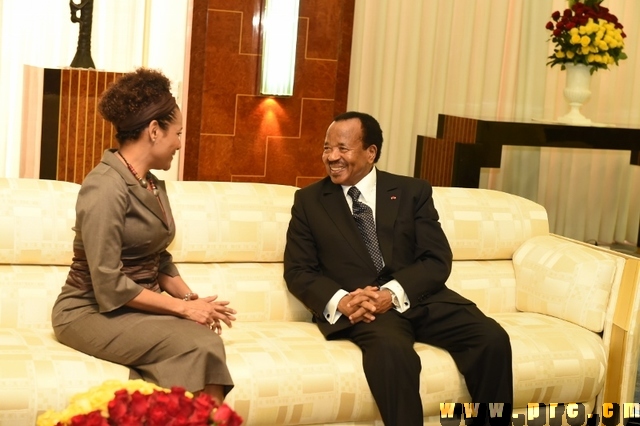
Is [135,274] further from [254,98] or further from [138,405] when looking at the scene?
[254,98]

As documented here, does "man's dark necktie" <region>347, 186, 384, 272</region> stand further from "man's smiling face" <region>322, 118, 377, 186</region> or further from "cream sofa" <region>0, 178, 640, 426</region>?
"cream sofa" <region>0, 178, 640, 426</region>

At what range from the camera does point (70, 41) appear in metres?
6.18

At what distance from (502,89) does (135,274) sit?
485 cm

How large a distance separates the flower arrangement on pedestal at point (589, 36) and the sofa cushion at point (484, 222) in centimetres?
213

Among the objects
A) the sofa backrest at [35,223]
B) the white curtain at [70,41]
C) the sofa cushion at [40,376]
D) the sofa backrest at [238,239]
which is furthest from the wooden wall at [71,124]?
the sofa cushion at [40,376]

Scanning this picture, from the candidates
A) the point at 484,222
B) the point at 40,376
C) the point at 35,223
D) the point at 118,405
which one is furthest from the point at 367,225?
the point at 118,405

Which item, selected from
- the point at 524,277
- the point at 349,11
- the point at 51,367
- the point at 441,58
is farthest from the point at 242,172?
the point at 51,367

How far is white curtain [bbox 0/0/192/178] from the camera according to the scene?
609 cm

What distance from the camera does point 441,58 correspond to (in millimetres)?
7152

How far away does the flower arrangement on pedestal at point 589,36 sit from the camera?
19.7 feet

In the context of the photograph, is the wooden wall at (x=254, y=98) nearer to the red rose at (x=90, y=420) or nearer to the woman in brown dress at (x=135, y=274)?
the woman in brown dress at (x=135, y=274)

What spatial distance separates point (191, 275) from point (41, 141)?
1.77 metres

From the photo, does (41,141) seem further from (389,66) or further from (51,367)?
(389,66)

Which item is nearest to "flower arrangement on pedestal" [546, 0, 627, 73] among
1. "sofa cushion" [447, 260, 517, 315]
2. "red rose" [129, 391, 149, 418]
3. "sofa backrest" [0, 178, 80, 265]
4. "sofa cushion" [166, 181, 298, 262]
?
"sofa cushion" [447, 260, 517, 315]
